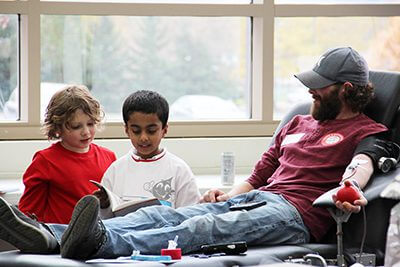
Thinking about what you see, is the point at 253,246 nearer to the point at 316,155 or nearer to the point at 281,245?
the point at 281,245

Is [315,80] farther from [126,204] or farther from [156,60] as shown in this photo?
[156,60]

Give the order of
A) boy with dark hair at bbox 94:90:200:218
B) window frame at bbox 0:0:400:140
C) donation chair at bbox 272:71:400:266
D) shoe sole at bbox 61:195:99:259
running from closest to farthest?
1. shoe sole at bbox 61:195:99:259
2. donation chair at bbox 272:71:400:266
3. boy with dark hair at bbox 94:90:200:218
4. window frame at bbox 0:0:400:140

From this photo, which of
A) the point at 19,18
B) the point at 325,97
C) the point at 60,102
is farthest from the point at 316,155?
the point at 19,18

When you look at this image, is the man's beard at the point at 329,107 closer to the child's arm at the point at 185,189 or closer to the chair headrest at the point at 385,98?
the chair headrest at the point at 385,98

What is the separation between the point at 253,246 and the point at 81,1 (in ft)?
6.68

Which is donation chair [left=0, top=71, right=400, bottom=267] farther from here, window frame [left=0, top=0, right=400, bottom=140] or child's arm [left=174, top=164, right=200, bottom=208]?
window frame [left=0, top=0, right=400, bottom=140]

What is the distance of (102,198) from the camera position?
12.2ft

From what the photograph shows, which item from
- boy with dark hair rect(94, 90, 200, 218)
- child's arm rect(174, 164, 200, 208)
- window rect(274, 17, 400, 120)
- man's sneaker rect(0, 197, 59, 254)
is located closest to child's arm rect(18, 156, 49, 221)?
boy with dark hair rect(94, 90, 200, 218)

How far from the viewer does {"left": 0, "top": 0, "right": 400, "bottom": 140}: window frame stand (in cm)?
493

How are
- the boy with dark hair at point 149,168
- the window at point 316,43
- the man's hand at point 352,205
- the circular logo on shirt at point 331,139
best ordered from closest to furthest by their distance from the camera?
the man's hand at point 352,205 → the circular logo on shirt at point 331,139 → the boy with dark hair at point 149,168 → the window at point 316,43

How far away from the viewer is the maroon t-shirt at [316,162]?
12.1ft

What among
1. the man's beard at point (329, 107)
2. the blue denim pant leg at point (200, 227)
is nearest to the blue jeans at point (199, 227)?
the blue denim pant leg at point (200, 227)

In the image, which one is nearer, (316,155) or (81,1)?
(316,155)

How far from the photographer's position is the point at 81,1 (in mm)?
4980
